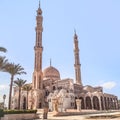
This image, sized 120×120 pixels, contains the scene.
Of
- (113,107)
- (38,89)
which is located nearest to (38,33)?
(38,89)

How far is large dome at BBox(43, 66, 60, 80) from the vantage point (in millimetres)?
72812

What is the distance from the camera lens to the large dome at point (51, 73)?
72812 millimetres

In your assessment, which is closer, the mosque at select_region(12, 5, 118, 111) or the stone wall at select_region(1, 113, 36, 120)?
the stone wall at select_region(1, 113, 36, 120)

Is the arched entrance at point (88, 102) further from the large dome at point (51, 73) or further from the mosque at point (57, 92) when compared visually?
the large dome at point (51, 73)

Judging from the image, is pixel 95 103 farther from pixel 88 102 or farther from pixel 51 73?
pixel 51 73

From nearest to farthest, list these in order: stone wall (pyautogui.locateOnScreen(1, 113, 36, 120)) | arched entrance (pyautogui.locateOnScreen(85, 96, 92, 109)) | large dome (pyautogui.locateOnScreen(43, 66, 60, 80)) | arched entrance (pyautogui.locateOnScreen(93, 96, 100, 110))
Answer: stone wall (pyautogui.locateOnScreen(1, 113, 36, 120)) → arched entrance (pyautogui.locateOnScreen(93, 96, 100, 110)) → arched entrance (pyautogui.locateOnScreen(85, 96, 92, 109)) → large dome (pyautogui.locateOnScreen(43, 66, 60, 80))

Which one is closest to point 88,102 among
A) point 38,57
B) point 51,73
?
point 51,73

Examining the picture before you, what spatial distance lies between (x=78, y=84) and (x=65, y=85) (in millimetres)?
5322

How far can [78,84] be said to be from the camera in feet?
224

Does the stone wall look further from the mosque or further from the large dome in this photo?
the large dome

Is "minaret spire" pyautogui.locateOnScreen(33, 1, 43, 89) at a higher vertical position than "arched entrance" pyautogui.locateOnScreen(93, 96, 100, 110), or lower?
higher

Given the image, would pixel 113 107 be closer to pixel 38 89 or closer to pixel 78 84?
pixel 78 84

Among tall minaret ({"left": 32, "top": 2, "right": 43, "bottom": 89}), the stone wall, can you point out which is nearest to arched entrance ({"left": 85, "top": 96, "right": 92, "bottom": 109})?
tall minaret ({"left": 32, "top": 2, "right": 43, "bottom": 89})

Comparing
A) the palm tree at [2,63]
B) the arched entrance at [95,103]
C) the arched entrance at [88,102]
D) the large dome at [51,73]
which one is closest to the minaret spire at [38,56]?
the large dome at [51,73]
